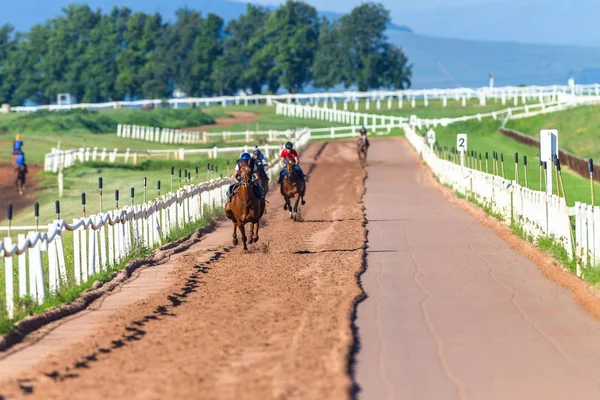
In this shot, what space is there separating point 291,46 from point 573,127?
260 feet

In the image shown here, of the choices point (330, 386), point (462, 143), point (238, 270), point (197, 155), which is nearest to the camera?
point (330, 386)

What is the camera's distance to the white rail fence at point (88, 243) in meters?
16.1

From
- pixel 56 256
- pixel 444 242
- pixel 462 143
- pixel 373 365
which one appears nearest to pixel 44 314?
pixel 56 256

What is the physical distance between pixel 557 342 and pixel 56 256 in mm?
7460

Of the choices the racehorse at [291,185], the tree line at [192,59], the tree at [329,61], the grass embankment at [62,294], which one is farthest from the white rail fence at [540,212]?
the tree at [329,61]

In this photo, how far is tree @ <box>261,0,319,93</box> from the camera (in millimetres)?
146750

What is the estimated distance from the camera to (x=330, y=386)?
34.8ft

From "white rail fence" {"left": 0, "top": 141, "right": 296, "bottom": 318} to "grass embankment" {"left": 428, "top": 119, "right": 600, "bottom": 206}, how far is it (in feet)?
35.3

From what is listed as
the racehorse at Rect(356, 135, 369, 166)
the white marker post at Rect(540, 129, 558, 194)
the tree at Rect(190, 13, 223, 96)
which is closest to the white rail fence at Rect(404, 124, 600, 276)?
the white marker post at Rect(540, 129, 558, 194)

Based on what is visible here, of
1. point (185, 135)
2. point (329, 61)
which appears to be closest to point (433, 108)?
point (185, 135)

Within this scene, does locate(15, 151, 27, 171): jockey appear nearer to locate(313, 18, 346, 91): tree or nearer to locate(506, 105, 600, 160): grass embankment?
locate(506, 105, 600, 160): grass embankment

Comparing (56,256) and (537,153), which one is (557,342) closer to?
(56,256)

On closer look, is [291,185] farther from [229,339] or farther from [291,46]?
[291,46]

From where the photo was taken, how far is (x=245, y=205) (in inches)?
923
